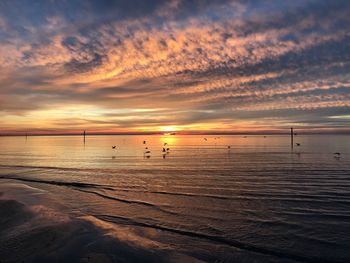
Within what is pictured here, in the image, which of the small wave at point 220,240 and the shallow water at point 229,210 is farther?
the shallow water at point 229,210

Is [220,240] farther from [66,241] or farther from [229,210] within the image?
[66,241]

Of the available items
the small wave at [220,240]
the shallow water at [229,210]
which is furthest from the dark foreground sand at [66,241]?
the small wave at [220,240]

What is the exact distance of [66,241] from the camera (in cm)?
1101

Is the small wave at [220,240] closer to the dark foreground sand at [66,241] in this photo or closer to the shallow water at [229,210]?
the shallow water at [229,210]

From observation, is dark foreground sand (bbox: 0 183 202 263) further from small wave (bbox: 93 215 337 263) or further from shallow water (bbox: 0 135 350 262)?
small wave (bbox: 93 215 337 263)

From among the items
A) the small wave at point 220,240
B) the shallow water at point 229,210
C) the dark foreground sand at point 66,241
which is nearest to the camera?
the dark foreground sand at point 66,241

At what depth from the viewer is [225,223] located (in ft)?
45.1

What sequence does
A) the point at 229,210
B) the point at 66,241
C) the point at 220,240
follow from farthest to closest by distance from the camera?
the point at 229,210 < the point at 220,240 < the point at 66,241

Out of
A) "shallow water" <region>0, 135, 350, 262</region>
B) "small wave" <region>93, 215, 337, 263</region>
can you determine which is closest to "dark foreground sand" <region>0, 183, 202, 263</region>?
"shallow water" <region>0, 135, 350, 262</region>

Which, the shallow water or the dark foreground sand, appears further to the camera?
the shallow water

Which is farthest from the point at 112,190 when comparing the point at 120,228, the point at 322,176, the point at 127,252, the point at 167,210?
the point at 322,176

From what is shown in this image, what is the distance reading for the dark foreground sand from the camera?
9695mm

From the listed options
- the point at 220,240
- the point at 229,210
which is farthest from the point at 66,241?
the point at 229,210

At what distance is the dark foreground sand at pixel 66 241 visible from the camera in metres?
9.70
